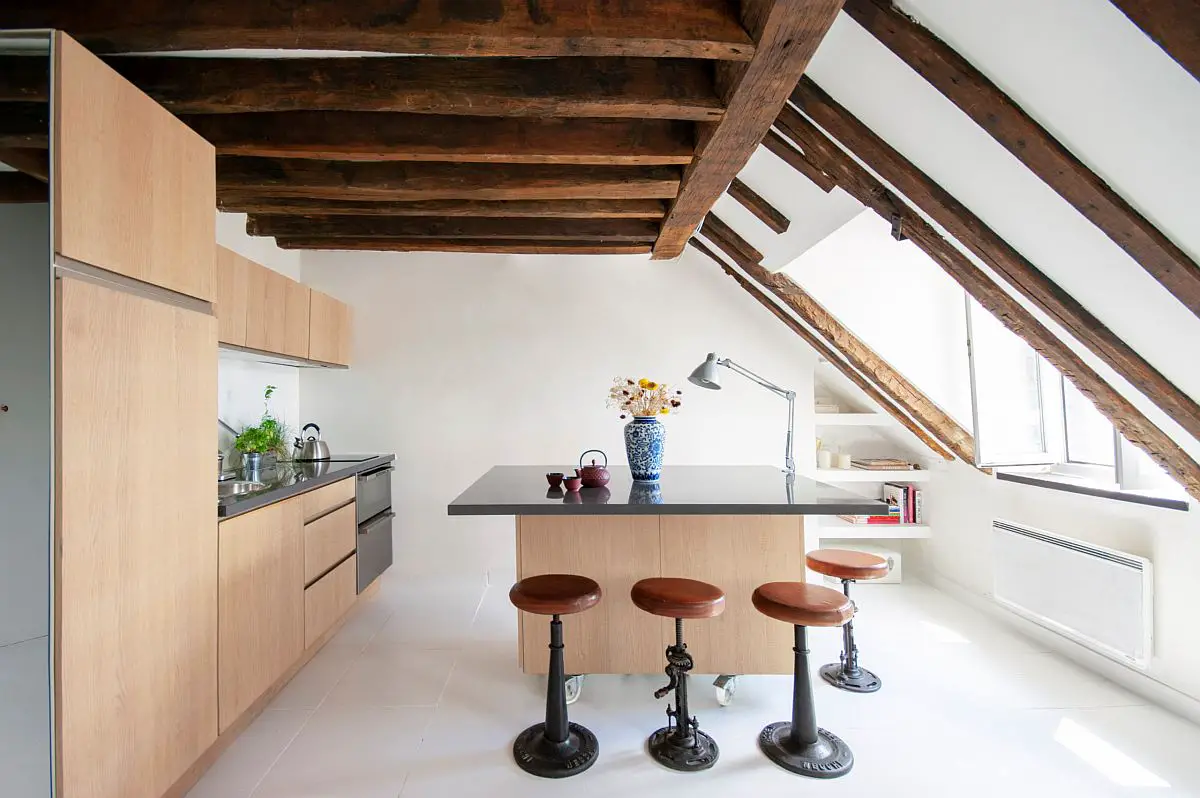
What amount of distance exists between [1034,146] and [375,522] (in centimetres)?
378

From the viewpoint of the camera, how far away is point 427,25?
64.5 inches

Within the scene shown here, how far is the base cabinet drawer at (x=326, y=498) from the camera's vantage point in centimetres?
283

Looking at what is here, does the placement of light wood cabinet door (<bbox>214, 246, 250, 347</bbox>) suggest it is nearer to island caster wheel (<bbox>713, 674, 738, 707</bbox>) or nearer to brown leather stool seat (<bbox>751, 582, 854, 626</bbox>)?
brown leather stool seat (<bbox>751, 582, 854, 626</bbox>)

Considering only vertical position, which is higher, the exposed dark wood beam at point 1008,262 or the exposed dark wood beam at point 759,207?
the exposed dark wood beam at point 759,207

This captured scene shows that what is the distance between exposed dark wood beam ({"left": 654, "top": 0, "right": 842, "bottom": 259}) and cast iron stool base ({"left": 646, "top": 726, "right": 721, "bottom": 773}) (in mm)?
2296

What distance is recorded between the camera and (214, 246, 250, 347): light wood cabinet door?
2.59 m

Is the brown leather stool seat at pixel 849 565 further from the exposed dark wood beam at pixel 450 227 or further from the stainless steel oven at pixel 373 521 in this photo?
the stainless steel oven at pixel 373 521

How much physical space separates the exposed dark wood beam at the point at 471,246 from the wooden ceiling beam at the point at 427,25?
202cm

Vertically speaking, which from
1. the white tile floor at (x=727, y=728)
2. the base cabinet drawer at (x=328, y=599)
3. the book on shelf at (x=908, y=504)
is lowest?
the white tile floor at (x=727, y=728)

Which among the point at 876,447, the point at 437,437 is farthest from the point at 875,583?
the point at 437,437

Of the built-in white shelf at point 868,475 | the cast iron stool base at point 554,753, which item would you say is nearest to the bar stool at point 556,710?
the cast iron stool base at point 554,753

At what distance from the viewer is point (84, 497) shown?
1471 mm

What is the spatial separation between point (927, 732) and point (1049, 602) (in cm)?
128

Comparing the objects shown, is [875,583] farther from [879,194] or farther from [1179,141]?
[1179,141]
